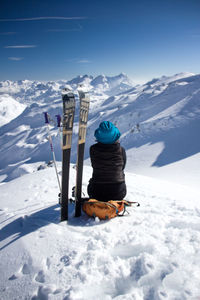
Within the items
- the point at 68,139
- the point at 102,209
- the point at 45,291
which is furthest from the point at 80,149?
the point at 45,291

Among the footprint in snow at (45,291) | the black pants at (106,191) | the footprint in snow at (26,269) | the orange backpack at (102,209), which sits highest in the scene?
the black pants at (106,191)

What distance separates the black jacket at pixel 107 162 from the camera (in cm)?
357

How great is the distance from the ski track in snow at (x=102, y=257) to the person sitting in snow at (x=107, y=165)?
56 cm

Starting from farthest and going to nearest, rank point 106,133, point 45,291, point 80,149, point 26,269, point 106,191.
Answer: point 106,191 < point 80,149 < point 106,133 < point 26,269 < point 45,291

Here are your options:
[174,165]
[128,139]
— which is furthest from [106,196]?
[128,139]

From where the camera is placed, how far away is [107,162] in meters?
3.58

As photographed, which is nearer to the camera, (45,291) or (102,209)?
(45,291)

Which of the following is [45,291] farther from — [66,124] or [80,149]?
[66,124]

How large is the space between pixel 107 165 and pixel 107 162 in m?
0.07

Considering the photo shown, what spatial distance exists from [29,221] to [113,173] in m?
1.92

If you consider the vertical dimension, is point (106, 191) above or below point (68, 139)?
below

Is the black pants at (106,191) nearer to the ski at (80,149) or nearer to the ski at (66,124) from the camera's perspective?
the ski at (80,149)

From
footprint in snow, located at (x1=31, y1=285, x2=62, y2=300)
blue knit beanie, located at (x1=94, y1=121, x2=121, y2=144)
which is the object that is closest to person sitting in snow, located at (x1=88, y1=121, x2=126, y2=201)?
blue knit beanie, located at (x1=94, y1=121, x2=121, y2=144)

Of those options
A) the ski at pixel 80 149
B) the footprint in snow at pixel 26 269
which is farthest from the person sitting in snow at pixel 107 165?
the footprint in snow at pixel 26 269
